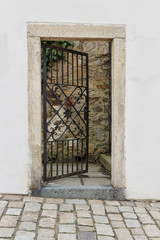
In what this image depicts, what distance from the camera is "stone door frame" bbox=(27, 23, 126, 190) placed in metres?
3.33

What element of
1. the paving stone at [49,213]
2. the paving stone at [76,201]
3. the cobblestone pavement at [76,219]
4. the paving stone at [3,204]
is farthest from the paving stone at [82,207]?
the paving stone at [3,204]

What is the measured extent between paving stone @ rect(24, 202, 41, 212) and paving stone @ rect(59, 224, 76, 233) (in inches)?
18.7

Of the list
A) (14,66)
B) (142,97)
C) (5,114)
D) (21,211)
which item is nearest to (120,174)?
(142,97)

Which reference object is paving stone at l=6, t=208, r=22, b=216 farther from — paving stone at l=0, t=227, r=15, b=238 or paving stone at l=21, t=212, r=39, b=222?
paving stone at l=0, t=227, r=15, b=238

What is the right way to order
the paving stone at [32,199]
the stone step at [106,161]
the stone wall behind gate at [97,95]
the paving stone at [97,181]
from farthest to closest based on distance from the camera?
1. the stone wall behind gate at [97,95]
2. the stone step at [106,161]
3. the paving stone at [97,181]
4. the paving stone at [32,199]

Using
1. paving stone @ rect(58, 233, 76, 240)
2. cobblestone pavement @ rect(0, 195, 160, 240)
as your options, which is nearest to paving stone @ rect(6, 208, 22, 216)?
cobblestone pavement @ rect(0, 195, 160, 240)

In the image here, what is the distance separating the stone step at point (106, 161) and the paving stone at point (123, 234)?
6.06 feet

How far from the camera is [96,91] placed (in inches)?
204

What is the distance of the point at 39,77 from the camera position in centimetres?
338

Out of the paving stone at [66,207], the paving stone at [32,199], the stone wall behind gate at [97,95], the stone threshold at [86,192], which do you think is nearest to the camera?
the paving stone at [66,207]

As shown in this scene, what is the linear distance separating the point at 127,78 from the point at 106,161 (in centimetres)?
188

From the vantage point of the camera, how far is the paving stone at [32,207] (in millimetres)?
3024

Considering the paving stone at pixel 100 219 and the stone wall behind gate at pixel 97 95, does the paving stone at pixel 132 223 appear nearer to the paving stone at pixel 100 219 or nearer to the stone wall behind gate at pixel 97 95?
the paving stone at pixel 100 219

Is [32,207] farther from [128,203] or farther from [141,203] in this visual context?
[141,203]
